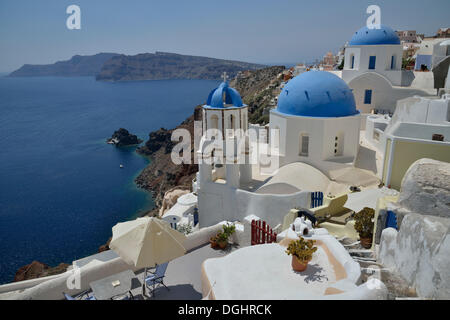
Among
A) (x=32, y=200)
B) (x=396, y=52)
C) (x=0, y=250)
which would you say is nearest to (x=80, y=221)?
(x=0, y=250)

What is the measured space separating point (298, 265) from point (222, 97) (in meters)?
10.7

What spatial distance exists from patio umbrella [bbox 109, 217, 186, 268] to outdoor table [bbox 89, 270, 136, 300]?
0.46 meters

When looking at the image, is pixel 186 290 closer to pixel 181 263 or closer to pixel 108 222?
pixel 181 263

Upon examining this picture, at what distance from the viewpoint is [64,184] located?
51469 mm

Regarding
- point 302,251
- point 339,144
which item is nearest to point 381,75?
point 339,144

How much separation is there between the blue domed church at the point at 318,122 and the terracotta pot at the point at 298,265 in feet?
34.8

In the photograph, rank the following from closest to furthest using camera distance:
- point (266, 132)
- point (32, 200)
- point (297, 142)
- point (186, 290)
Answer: point (186, 290) → point (297, 142) → point (266, 132) → point (32, 200)

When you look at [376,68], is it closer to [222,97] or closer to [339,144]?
[339,144]

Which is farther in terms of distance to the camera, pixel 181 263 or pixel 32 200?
pixel 32 200

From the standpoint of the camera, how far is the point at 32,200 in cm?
4550

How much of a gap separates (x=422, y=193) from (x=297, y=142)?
997 centimetres

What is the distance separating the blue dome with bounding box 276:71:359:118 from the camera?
592 inches

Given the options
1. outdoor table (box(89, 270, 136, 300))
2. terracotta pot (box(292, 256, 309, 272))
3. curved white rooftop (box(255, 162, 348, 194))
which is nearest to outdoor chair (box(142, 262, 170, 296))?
outdoor table (box(89, 270, 136, 300))

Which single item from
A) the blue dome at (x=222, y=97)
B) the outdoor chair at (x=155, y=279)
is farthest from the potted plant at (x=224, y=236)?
the blue dome at (x=222, y=97)
